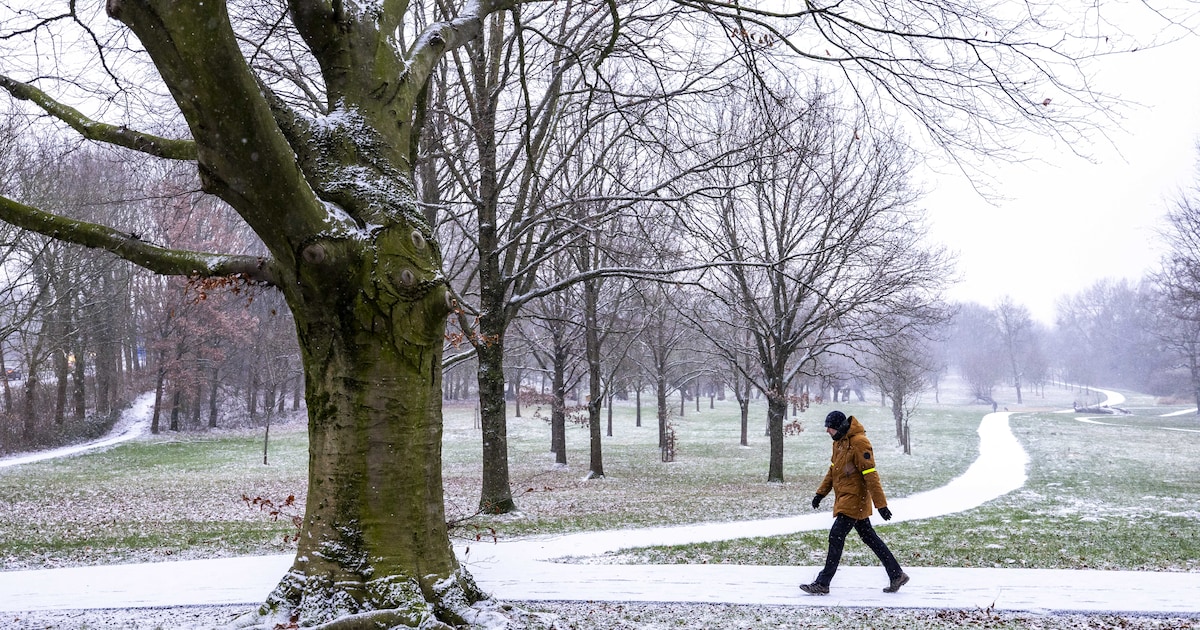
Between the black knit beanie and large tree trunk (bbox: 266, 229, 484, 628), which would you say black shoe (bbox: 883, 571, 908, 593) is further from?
large tree trunk (bbox: 266, 229, 484, 628)

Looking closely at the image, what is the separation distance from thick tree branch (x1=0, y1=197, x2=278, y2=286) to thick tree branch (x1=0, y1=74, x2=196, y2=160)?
57 centimetres

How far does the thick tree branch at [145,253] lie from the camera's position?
397cm

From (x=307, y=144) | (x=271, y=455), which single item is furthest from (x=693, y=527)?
(x=271, y=455)

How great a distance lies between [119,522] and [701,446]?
1018 inches

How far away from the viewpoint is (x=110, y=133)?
438cm

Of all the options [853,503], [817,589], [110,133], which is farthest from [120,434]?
[853,503]

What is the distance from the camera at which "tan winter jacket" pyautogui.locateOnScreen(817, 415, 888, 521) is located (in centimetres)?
656

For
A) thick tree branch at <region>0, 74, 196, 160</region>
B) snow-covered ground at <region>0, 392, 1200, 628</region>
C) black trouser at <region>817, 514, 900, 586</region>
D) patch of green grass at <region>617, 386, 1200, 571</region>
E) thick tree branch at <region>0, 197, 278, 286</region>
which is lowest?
patch of green grass at <region>617, 386, 1200, 571</region>

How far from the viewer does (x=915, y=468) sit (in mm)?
24953

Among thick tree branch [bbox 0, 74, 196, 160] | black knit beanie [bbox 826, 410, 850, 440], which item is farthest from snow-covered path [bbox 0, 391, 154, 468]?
black knit beanie [bbox 826, 410, 850, 440]

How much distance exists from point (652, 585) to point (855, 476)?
2185mm

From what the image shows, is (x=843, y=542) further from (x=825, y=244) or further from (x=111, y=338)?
(x=111, y=338)

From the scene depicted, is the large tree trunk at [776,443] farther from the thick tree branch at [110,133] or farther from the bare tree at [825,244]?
the thick tree branch at [110,133]

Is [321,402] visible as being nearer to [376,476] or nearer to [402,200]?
[376,476]
